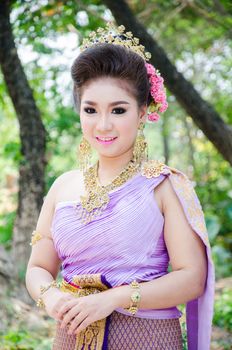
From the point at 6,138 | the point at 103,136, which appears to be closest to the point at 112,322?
the point at 103,136

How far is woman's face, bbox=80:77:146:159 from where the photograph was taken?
2010 mm

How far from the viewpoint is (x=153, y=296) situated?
190 centimetres

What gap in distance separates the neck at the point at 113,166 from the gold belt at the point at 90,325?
338 millimetres

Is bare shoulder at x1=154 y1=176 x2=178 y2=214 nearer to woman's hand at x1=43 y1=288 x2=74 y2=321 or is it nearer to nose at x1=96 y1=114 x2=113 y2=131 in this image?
nose at x1=96 y1=114 x2=113 y2=131

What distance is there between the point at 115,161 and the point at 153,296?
0.49 meters

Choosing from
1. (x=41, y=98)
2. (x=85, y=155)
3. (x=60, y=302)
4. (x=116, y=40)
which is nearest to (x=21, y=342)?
(x=85, y=155)

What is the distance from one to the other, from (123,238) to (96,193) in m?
0.21

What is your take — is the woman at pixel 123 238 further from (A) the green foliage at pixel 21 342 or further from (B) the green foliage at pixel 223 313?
(B) the green foliage at pixel 223 313

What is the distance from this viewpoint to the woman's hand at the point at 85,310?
1.83m

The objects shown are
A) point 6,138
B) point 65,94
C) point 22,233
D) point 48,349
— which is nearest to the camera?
point 48,349

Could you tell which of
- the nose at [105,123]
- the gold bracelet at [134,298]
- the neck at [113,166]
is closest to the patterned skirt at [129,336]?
the gold bracelet at [134,298]

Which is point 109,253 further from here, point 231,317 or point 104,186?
point 231,317

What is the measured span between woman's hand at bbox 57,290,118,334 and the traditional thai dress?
8cm

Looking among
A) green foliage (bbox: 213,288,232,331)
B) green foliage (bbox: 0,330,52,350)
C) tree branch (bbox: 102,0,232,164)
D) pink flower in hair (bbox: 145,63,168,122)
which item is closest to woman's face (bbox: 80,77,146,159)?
pink flower in hair (bbox: 145,63,168,122)
